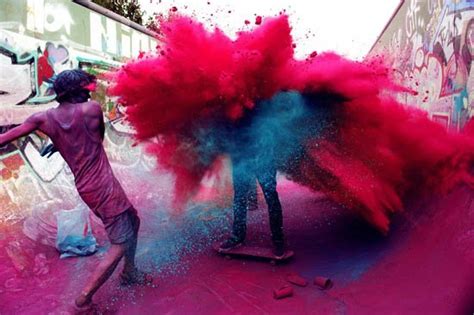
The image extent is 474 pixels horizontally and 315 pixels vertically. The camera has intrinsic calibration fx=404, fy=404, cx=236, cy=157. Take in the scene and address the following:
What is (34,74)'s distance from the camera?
4727 mm

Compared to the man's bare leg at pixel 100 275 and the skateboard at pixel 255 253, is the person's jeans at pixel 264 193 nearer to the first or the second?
the skateboard at pixel 255 253

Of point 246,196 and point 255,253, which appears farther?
point 246,196

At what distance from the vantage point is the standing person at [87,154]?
9.47 feet

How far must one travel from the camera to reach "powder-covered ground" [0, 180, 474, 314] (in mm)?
2795

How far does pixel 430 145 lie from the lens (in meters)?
3.46

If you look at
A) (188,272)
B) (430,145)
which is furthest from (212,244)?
(430,145)

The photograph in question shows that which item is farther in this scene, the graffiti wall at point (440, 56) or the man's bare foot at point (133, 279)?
the graffiti wall at point (440, 56)

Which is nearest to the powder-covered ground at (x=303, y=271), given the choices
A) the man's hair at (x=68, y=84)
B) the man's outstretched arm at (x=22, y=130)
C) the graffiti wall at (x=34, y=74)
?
the graffiti wall at (x=34, y=74)

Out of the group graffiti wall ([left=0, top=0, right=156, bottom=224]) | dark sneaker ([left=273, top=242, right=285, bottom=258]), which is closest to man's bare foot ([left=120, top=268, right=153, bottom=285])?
dark sneaker ([left=273, top=242, right=285, bottom=258])

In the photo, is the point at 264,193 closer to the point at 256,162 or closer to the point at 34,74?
the point at 256,162

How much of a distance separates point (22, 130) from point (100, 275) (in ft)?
3.79

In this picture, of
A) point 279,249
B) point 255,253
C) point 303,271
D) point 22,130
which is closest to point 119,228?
point 22,130

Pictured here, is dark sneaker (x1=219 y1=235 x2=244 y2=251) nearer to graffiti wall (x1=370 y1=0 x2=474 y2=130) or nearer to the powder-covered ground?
the powder-covered ground

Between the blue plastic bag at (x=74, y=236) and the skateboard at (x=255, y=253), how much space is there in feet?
4.46
